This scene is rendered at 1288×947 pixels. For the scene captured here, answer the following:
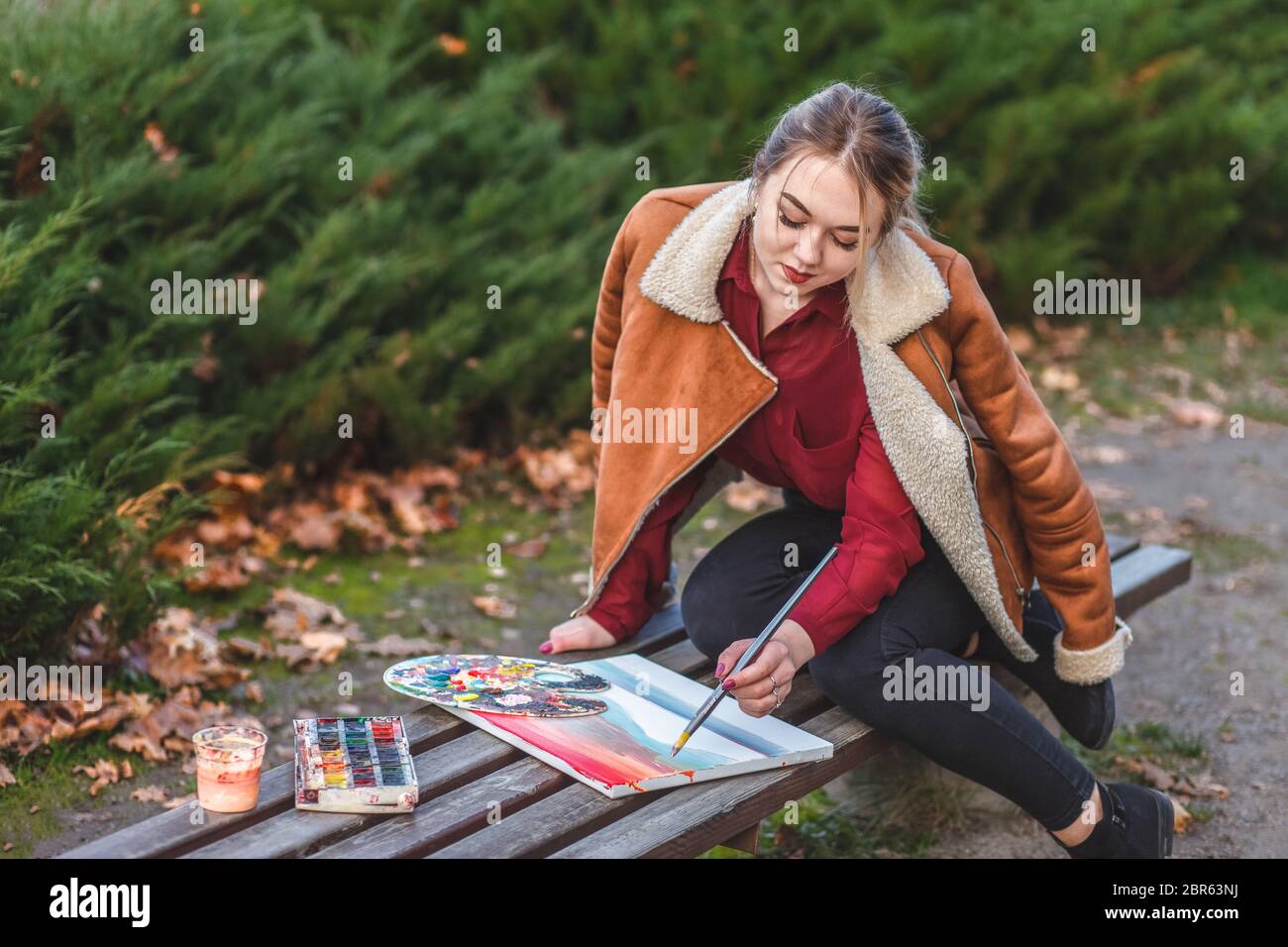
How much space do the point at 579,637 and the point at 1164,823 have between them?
1255mm

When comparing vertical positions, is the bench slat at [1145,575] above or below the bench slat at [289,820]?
above

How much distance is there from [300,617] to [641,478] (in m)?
1.61

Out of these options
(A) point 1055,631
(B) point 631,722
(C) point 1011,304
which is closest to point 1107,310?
(C) point 1011,304

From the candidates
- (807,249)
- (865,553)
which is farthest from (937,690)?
(807,249)

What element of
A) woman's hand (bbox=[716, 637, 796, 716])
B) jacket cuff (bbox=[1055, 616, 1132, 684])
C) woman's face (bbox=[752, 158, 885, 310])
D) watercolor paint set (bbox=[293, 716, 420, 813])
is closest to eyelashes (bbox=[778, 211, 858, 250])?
woman's face (bbox=[752, 158, 885, 310])

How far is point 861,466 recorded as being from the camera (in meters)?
2.83

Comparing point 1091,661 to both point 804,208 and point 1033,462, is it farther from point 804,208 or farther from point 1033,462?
point 804,208

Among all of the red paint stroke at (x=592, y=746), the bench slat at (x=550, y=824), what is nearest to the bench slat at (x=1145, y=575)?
the red paint stroke at (x=592, y=746)

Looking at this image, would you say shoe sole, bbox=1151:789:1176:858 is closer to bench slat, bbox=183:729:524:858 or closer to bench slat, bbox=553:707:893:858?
bench slat, bbox=553:707:893:858

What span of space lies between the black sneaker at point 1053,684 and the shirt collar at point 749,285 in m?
0.76

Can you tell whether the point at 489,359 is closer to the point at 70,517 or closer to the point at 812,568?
the point at 70,517

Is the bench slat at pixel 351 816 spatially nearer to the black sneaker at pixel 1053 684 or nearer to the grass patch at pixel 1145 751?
the black sneaker at pixel 1053 684

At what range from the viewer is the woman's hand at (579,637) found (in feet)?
9.83

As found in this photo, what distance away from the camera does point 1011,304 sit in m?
7.29
